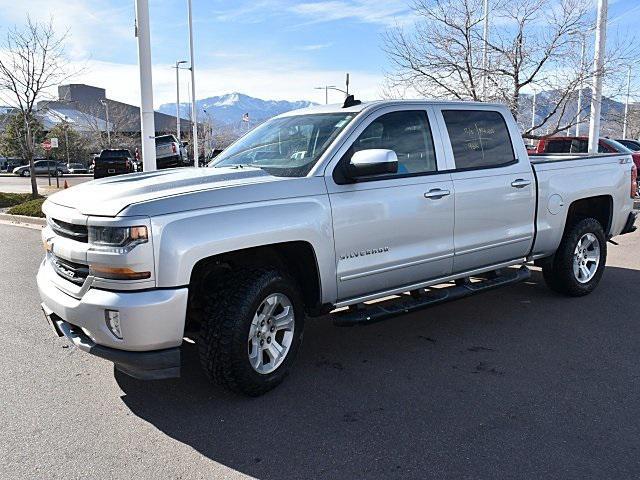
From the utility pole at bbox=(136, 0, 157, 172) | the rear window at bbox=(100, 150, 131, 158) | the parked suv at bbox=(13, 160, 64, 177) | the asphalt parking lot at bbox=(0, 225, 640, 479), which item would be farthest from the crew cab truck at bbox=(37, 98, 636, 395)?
the parked suv at bbox=(13, 160, 64, 177)

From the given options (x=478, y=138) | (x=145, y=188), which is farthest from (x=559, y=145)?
(x=145, y=188)

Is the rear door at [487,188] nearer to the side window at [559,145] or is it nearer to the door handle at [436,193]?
the door handle at [436,193]

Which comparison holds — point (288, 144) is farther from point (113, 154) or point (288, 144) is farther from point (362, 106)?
point (113, 154)

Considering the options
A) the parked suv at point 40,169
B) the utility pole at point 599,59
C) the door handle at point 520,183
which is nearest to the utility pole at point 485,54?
the utility pole at point 599,59

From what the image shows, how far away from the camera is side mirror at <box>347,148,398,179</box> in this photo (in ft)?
13.1

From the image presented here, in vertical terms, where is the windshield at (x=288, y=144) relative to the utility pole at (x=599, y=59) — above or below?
below

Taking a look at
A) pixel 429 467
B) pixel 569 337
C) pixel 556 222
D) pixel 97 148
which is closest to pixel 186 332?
pixel 429 467

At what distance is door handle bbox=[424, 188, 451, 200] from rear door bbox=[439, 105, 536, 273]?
163 millimetres

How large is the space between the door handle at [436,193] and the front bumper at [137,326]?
7.22 feet

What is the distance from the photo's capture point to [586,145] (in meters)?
16.9

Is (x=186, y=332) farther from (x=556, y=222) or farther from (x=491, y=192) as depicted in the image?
(x=556, y=222)

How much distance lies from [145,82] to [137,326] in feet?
27.5

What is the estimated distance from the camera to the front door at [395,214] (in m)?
4.23

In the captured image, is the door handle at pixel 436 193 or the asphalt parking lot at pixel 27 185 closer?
the door handle at pixel 436 193
